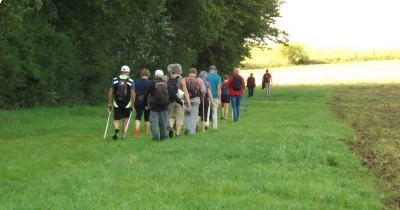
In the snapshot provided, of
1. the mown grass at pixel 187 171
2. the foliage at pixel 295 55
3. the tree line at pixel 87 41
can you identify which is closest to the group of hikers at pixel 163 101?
the mown grass at pixel 187 171

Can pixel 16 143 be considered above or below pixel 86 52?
below

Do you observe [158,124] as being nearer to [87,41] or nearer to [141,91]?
[141,91]

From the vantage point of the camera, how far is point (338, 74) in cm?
9538

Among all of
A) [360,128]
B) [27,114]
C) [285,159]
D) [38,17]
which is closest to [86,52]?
[38,17]

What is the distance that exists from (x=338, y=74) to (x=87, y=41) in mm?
66790

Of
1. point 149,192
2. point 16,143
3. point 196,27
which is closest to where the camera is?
point 149,192

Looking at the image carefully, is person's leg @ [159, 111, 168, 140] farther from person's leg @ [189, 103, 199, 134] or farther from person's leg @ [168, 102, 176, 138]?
person's leg @ [189, 103, 199, 134]

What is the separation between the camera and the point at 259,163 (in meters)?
13.6

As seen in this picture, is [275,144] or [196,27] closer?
[275,144]

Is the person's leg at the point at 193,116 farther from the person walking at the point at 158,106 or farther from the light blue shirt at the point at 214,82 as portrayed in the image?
the light blue shirt at the point at 214,82

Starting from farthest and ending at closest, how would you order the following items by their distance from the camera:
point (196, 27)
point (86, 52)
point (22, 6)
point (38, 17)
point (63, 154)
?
point (196, 27), point (86, 52), point (38, 17), point (22, 6), point (63, 154)

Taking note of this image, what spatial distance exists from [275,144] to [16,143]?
6.71 meters

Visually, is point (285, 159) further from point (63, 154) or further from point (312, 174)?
point (63, 154)

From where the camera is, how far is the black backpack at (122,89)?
18594 millimetres
